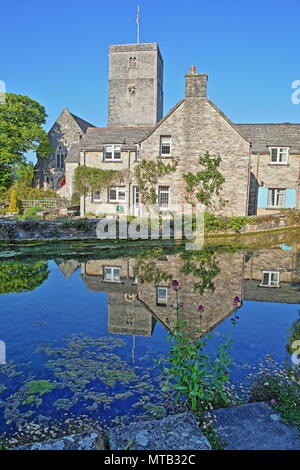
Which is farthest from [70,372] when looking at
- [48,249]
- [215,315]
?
[48,249]

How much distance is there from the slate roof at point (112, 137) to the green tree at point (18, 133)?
44.9 ft

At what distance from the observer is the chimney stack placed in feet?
74.4

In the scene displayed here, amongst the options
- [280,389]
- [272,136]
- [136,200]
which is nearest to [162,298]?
[280,389]

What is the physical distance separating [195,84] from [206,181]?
674cm

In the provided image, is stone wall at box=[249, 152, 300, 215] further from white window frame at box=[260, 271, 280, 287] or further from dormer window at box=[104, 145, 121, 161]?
white window frame at box=[260, 271, 280, 287]

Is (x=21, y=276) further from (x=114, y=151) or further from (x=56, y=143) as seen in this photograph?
(x=56, y=143)

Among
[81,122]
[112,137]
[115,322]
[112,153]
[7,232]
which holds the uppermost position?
[81,122]

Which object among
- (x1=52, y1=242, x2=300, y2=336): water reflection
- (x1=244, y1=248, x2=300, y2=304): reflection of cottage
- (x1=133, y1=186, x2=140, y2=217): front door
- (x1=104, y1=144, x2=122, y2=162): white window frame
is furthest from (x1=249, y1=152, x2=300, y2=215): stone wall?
(x1=52, y1=242, x2=300, y2=336): water reflection

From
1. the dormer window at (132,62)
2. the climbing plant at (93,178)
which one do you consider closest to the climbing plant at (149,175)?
the climbing plant at (93,178)

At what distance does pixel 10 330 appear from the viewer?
21.9 feet

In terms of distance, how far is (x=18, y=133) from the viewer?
3931 cm

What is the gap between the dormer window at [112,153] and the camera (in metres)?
27.3

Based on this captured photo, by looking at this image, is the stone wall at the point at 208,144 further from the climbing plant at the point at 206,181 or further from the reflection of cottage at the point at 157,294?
the reflection of cottage at the point at 157,294
